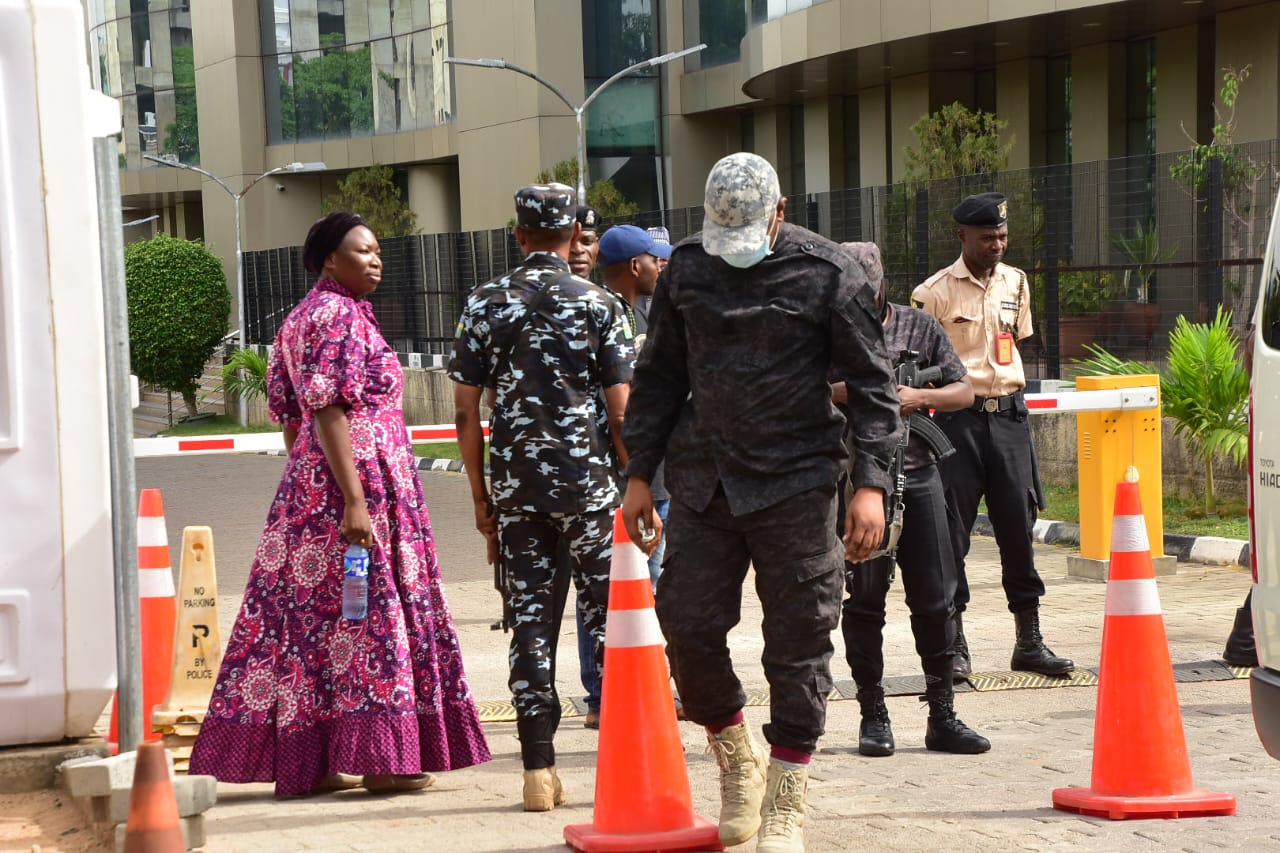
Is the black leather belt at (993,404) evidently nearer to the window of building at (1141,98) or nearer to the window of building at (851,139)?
the window of building at (1141,98)

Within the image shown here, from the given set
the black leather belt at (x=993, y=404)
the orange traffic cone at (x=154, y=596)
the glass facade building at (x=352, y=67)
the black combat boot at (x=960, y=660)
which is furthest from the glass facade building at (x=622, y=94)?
the orange traffic cone at (x=154, y=596)

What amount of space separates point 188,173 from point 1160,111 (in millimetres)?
39206

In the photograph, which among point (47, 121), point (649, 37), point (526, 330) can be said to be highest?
point (649, 37)

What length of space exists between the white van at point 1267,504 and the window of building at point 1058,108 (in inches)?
1105

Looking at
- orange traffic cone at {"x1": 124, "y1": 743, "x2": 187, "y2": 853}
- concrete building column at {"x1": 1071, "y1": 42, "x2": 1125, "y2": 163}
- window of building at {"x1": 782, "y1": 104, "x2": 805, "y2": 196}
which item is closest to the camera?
orange traffic cone at {"x1": 124, "y1": 743, "x2": 187, "y2": 853}

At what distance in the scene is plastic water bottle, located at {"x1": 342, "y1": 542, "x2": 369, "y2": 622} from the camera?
581cm

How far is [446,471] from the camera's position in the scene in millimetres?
20547

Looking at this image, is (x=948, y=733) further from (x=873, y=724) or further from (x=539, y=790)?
(x=539, y=790)

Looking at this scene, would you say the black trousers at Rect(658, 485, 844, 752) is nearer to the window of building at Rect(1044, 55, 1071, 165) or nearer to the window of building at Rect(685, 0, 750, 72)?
the window of building at Rect(1044, 55, 1071, 165)

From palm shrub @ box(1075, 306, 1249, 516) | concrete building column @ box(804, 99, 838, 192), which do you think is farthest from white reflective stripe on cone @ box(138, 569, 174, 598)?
concrete building column @ box(804, 99, 838, 192)

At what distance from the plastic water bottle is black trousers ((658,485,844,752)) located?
1.18 meters

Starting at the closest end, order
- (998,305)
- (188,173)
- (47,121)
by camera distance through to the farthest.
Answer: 1. (47,121)
2. (998,305)
3. (188,173)

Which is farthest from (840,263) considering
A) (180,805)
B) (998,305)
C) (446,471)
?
A: (446,471)

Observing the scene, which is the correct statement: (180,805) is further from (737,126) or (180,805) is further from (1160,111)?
(737,126)
